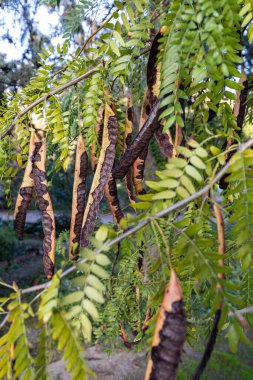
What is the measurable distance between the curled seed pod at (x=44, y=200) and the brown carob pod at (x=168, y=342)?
1.83ft

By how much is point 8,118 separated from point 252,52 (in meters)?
3.78

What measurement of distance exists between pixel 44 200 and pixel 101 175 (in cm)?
19

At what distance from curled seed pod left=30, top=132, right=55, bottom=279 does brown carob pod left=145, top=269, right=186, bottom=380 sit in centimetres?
56

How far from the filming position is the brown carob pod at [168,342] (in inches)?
21.9

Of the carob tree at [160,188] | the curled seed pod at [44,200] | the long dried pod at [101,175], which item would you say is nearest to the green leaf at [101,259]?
the carob tree at [160,188]

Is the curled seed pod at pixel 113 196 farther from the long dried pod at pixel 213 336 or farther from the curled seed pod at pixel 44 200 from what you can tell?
the long dried pod at pixel 213 336

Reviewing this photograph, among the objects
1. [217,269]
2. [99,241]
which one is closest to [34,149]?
[99,241]

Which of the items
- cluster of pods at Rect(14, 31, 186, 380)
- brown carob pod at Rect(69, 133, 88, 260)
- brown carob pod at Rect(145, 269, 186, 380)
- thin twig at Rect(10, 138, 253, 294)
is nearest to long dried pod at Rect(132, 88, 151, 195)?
cluster of pods at Rect(14, 31, 186, 380)

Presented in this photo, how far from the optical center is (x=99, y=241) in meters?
0.67

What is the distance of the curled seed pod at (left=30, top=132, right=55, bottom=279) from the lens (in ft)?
3.57

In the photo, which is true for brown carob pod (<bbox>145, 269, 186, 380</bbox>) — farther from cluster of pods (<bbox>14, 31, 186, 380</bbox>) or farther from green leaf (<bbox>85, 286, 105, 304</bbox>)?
cluster of pods (<bbox>14, 31, 186, 380</bbox>)

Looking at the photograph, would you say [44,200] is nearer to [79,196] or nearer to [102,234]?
[79,196]

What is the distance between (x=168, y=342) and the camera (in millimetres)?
559

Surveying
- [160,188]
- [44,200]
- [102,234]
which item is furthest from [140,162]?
[102,234]
